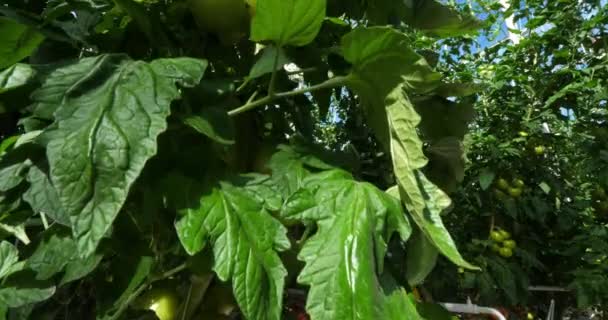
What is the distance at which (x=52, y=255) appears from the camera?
0.51 m

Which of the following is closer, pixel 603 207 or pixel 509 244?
pixel 509 244

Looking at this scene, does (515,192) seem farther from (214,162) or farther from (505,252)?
(214,162)

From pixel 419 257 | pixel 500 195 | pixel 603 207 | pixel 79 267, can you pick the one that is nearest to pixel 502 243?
pixel 500 195

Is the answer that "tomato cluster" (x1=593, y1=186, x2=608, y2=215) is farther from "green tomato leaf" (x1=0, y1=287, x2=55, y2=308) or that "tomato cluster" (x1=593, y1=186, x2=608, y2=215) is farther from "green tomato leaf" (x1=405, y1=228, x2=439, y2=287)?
"green tomato leaf" (x1=0, y1=287, x2=55, y2=308)

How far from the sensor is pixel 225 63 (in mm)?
627

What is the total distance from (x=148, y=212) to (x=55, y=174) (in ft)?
0.38

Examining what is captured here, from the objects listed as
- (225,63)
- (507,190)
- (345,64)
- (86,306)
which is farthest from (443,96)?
(507,190)

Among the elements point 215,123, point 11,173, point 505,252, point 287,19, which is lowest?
point 505,252

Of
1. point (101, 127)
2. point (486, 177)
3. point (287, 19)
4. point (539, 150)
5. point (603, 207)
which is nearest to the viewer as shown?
point (101, 127)

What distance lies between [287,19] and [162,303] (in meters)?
0.30

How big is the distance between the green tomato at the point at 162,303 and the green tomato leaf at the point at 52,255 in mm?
109

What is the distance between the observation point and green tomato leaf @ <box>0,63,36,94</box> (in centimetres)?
47

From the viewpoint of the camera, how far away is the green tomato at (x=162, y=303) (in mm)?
583

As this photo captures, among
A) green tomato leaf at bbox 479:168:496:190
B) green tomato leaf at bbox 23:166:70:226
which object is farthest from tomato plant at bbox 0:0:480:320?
green tomato leaf at bbox 479:168:496:190
